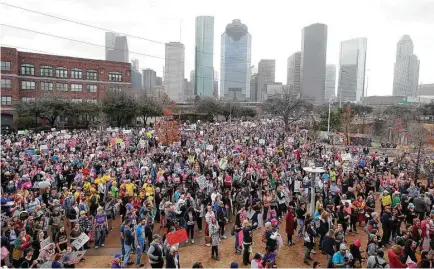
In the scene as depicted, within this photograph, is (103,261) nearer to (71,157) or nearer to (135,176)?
(135,176)

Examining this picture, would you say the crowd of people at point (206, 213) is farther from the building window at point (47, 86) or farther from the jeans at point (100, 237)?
the building window at point (47, 86)

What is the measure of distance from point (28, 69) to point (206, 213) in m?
59.3

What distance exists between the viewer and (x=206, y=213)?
472 inches

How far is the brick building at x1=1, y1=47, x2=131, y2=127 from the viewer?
180ft

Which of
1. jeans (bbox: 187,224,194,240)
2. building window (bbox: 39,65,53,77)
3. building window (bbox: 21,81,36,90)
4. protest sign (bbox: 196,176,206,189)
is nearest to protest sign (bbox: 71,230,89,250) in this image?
jeans (bbox: 187,224,194,240)

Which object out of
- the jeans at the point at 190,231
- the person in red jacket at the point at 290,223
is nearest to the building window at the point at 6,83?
the jeans at the point at 190,231

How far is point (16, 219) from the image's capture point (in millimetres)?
10766

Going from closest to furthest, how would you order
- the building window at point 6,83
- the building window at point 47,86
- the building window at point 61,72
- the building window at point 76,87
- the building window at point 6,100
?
1. the building window at point 6,83
2. the building window at point 6,100
3. the building window at point 47,86
4. the building window at point 61,72
5. the building window at point 76,87

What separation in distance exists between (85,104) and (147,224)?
46.5 metres

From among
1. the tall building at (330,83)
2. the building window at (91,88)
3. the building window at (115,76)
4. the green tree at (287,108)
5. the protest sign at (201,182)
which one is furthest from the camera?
the tall building at (330,83)

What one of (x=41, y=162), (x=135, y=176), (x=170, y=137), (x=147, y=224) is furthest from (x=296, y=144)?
(x=147, y=224)

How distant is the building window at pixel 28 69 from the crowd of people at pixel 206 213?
42588mm

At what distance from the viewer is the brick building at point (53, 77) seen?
180 feet

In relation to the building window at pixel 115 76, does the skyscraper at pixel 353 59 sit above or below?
above
